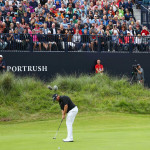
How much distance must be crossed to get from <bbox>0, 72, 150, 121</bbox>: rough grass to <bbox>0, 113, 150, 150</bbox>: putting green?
3.23 ft

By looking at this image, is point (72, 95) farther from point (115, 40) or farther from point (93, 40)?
point (115, 40)

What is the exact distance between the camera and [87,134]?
19.1 metres

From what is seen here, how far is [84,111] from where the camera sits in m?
26.1

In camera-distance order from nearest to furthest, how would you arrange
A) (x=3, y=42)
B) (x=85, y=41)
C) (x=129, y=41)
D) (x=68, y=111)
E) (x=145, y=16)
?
(x=68, y=111), (x=3, y=42), (x=85, y=41), (x=129, y=41), (x=145, y=16)

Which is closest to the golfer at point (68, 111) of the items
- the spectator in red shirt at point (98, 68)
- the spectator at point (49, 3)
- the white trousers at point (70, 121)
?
the white trousers at point (70, 121)

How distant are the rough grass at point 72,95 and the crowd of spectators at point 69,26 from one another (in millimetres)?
1788

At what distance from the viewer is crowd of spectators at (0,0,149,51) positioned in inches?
1032

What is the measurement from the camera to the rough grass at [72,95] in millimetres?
25406

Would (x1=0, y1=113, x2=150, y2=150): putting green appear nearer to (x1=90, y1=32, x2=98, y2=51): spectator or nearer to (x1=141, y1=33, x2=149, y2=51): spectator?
(x1=90, y1=32, x2=98, y2=51): spectator

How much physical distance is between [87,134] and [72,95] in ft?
27.1

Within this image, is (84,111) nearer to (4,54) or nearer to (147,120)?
(147,120)

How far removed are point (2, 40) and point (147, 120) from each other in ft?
26.5

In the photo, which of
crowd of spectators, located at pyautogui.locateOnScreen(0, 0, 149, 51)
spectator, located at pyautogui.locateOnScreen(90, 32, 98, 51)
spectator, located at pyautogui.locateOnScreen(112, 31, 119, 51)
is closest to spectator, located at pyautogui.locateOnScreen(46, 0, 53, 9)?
crowd of spectators, located at pyautogui.locateOnScreen(0, 0, 149, 51)

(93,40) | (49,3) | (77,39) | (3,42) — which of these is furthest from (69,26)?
(3,42)
